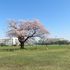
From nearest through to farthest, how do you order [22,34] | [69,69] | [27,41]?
[69,69] < [22,34] < [27,41]

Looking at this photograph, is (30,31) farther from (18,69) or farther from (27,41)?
(18,69)

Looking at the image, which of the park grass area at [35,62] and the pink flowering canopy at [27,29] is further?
the pink flowering canopy at [27,29]

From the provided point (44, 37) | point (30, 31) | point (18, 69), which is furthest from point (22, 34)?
point (18, 69)

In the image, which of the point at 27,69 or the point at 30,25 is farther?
the point at 30,25

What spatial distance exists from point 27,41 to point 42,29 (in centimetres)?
524

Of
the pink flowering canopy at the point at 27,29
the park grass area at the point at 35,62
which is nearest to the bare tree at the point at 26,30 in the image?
the pink flowering canopy at the point at 27,29

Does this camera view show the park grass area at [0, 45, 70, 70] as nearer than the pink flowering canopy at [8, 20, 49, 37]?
Yes

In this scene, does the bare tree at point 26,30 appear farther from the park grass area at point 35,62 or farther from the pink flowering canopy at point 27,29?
the park grass area at point 35,62

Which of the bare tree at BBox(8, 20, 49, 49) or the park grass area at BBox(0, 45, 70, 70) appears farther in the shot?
the bare tree at BBox(8, 20, 49, 49)

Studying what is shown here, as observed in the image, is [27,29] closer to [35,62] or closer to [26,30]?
[26,30]

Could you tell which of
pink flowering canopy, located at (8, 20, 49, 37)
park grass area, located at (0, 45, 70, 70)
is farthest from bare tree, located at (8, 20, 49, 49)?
park grass area, located at (0, 45, 70, 70)

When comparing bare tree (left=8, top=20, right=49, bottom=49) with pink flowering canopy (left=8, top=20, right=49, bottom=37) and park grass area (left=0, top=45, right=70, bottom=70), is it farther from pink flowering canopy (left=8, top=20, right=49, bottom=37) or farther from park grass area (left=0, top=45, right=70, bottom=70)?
Answer: park grass area (left=0, top=45, right=70, bottom=70)

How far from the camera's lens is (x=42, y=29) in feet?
164

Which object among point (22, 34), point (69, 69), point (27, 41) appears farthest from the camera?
point (27, 41)
